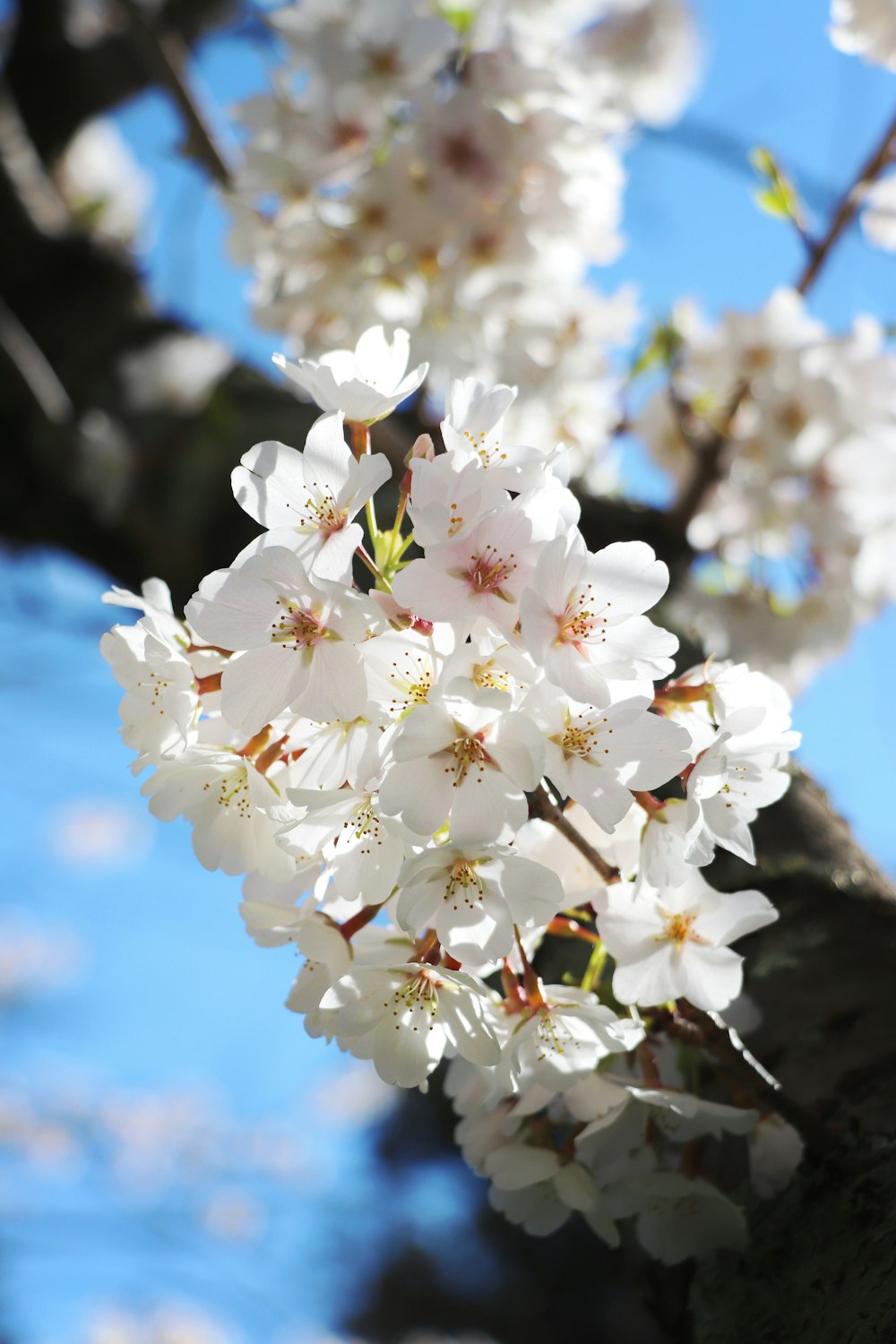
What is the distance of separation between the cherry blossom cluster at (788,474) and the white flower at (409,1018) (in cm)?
127

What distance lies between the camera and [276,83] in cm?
195

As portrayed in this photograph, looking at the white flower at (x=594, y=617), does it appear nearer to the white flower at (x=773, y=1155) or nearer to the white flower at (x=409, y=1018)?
the white flower at (x=409, y=1018)

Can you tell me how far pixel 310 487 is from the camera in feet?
2.54

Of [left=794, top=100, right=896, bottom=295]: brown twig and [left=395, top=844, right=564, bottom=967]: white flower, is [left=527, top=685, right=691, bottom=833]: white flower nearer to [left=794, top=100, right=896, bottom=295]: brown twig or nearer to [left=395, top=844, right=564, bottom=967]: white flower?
[left=395, top=844, right=564, bottom=967]: white flower

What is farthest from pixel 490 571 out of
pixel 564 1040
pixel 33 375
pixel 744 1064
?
pixel 33 375

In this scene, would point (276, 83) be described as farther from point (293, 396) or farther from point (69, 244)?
point (69, 244)

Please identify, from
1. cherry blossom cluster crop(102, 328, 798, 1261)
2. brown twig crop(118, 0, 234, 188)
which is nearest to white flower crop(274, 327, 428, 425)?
cherry blossom cluster crop(102, 328, 798, 1261)

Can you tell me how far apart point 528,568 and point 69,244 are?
283cm

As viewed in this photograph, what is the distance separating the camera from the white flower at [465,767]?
0.66 m

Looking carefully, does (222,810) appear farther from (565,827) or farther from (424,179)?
(424,179)

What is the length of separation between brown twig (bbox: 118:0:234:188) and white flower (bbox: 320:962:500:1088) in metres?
2.06

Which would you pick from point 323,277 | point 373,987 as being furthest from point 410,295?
point 373,987

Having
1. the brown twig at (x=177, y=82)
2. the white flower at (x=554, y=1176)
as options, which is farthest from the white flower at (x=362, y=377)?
the brown twig at (x=177, y=82)

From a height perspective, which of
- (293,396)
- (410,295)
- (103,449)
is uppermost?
(410,295)
